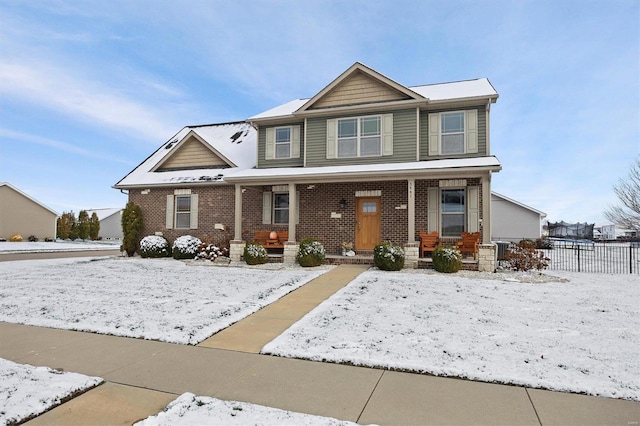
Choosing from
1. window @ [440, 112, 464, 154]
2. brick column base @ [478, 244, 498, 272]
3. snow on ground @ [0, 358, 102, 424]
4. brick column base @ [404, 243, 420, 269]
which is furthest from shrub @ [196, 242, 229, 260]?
snow on ground @ [0, 358, 102, 424]

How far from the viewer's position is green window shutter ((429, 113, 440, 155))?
14016 millimetres

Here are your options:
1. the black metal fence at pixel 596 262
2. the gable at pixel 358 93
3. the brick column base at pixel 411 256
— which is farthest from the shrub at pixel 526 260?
the gable at pixel 358 93

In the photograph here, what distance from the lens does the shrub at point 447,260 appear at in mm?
11336

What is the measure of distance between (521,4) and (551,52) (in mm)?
3184

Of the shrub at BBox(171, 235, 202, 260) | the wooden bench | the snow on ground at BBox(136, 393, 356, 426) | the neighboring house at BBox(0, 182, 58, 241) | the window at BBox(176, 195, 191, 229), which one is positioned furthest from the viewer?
the neighboring house at BBox(0, 182, 58, 241)

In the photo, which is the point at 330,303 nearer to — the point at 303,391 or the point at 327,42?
the point at 303,391

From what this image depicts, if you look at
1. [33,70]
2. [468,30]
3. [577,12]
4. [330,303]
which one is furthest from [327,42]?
A: [330,303]

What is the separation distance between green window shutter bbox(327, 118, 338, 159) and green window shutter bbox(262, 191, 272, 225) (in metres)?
3.15

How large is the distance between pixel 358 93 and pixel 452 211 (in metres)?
5.77

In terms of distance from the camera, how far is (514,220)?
31266mm

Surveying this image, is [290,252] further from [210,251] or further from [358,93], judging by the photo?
[358,93]

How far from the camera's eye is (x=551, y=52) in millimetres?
12625

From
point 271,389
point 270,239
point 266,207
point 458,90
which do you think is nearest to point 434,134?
point 458,90

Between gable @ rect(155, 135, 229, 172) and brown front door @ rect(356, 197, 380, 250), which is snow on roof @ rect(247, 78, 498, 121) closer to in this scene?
gable @ rect(155, 135, 229, 172)
